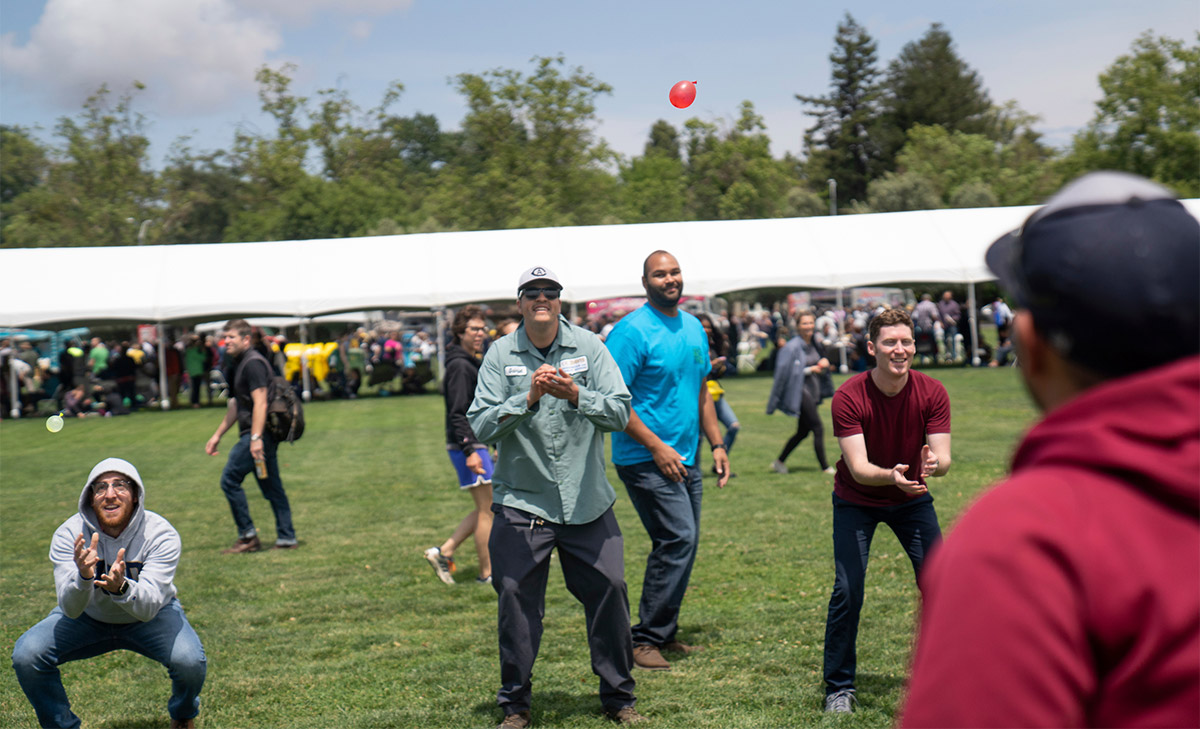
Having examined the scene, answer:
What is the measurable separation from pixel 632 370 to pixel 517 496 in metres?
1.25

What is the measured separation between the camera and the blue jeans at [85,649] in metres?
5.09

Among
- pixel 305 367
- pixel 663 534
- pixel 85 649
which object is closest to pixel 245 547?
pixel 85 649

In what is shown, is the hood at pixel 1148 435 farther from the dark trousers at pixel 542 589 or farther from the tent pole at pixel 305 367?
the tent pole at pixel 305 367

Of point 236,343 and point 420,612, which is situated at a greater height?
point 236,343

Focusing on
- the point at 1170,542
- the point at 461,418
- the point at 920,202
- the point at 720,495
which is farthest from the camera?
the point at 920,202

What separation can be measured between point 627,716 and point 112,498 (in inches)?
107

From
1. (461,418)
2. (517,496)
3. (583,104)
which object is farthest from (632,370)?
(583,104)

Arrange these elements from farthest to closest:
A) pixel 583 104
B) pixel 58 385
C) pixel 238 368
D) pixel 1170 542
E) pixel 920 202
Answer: pixel 920 202
pixel 583 104
pixel 58 385
pixel 238 368
pixel 1170 542

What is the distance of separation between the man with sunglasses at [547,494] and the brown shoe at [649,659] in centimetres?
82

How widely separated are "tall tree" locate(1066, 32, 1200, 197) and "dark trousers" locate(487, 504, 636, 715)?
54.8 m

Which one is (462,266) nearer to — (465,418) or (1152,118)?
(465,418)

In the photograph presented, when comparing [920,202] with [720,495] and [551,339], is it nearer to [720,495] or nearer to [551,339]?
[720,495]

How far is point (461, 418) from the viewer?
27.0ft

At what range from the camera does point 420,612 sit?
8.06 m
